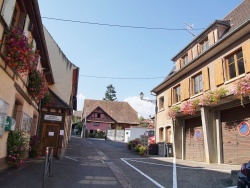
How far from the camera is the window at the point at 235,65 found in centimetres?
1209

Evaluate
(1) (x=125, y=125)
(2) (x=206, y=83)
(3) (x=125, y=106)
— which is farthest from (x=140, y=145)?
(3) (x=125, y=106)

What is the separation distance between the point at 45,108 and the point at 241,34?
12102 mm

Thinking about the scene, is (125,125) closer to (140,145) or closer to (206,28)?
(140,145)

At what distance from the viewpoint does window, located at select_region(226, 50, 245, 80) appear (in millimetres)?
12091

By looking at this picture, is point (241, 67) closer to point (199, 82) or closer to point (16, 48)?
point (199, 82)

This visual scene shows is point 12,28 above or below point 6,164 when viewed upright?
above

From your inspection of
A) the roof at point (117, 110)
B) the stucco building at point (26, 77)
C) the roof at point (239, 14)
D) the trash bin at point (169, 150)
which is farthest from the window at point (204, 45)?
the roof at point (117, 110)

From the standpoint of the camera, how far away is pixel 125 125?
171 feet

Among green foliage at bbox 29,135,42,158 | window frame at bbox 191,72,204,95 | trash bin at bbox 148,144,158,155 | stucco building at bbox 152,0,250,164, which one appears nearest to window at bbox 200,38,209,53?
stucco building at bbox 152,0,250,164

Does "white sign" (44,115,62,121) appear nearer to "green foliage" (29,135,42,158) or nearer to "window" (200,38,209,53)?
"green foliage" (29,135,42,158)

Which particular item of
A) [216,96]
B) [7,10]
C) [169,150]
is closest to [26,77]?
[7,10]

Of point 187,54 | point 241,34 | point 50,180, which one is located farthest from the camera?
point 187,54

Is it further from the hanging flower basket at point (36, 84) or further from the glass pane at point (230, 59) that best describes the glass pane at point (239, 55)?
the hanging flower basket at point (36, 84)

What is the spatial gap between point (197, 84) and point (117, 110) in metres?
39.9
